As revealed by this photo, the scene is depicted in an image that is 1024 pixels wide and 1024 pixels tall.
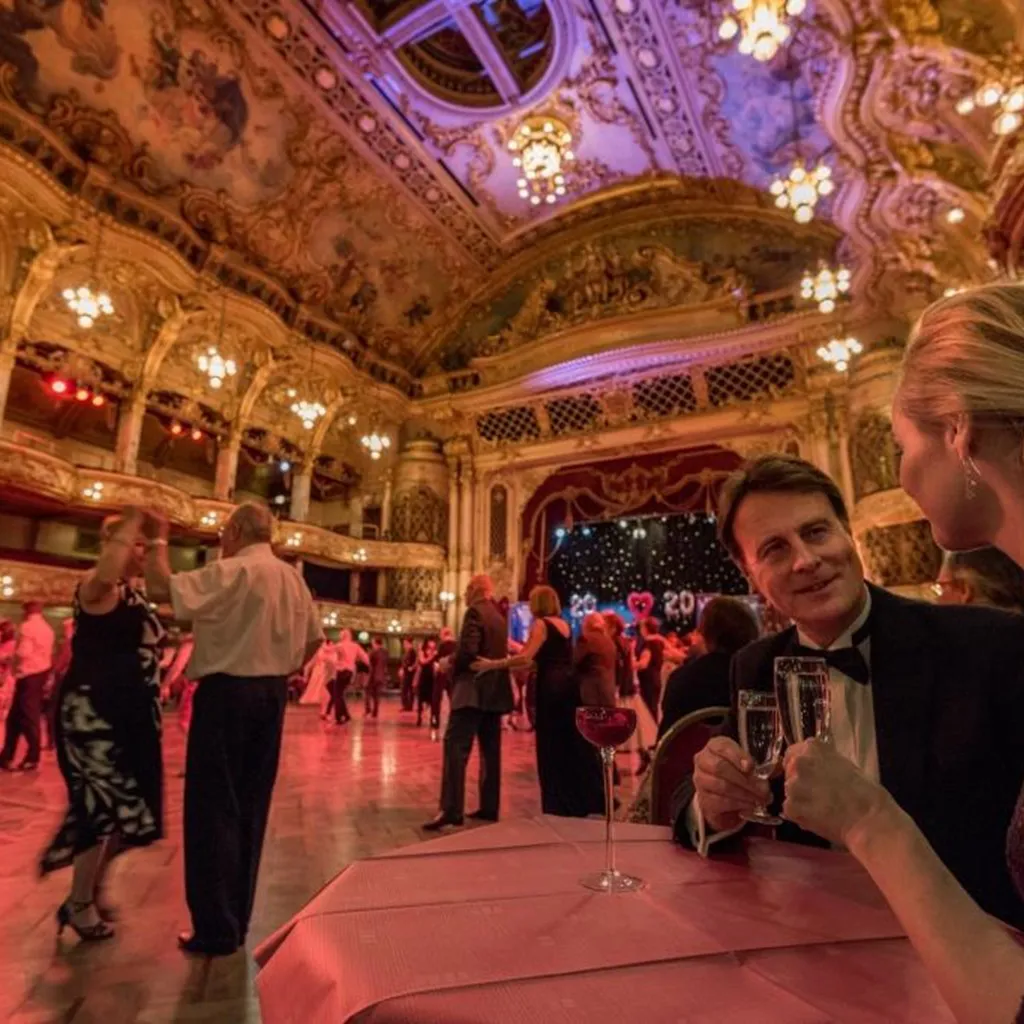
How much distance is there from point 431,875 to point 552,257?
16933 millimetres

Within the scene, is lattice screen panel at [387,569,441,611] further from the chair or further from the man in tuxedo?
the man in tuxedo

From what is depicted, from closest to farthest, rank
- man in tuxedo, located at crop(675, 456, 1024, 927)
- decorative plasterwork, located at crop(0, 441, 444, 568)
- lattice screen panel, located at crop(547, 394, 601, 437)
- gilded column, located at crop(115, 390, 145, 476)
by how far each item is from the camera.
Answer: man in tuxedo, located at crop(675, 456, 1024, 927)
decorative plasterwork, located at crop(0, 441, 444, 568)
gilded column, located at crop(115, 390, 145, 476)
lattice screen panel, located at crop(547, 394, 601, 437)

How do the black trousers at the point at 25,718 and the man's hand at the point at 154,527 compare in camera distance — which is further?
the black trousers at the point at 25,718

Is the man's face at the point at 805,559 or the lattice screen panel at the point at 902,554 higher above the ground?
the lattice screen panel at the point at 902,554

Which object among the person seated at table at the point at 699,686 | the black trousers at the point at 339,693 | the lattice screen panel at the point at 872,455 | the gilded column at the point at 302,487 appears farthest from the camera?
the gilded column at the point at 302,487

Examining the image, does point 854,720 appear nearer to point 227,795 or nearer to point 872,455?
point 227,795

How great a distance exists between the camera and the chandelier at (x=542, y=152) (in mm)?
11438

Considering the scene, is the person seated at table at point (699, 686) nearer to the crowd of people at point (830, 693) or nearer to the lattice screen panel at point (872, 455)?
the crowd of people at point (830, 693)

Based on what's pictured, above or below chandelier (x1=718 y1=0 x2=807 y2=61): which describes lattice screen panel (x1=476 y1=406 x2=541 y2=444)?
above

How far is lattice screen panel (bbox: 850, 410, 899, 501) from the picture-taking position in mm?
11383

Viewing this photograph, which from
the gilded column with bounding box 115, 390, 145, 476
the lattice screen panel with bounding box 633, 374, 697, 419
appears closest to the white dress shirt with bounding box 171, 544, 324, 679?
the gilded column with bounding box 115, 390, 145, 476

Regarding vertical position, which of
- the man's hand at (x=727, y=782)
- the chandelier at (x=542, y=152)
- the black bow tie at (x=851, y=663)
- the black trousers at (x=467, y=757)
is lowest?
the black trousers at (x=467, y=757)

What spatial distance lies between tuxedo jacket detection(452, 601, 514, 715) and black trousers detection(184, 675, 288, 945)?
177 cm

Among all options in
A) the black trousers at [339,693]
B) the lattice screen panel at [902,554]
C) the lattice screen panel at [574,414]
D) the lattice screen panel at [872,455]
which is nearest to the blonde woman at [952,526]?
the black trousers at [339,693]
